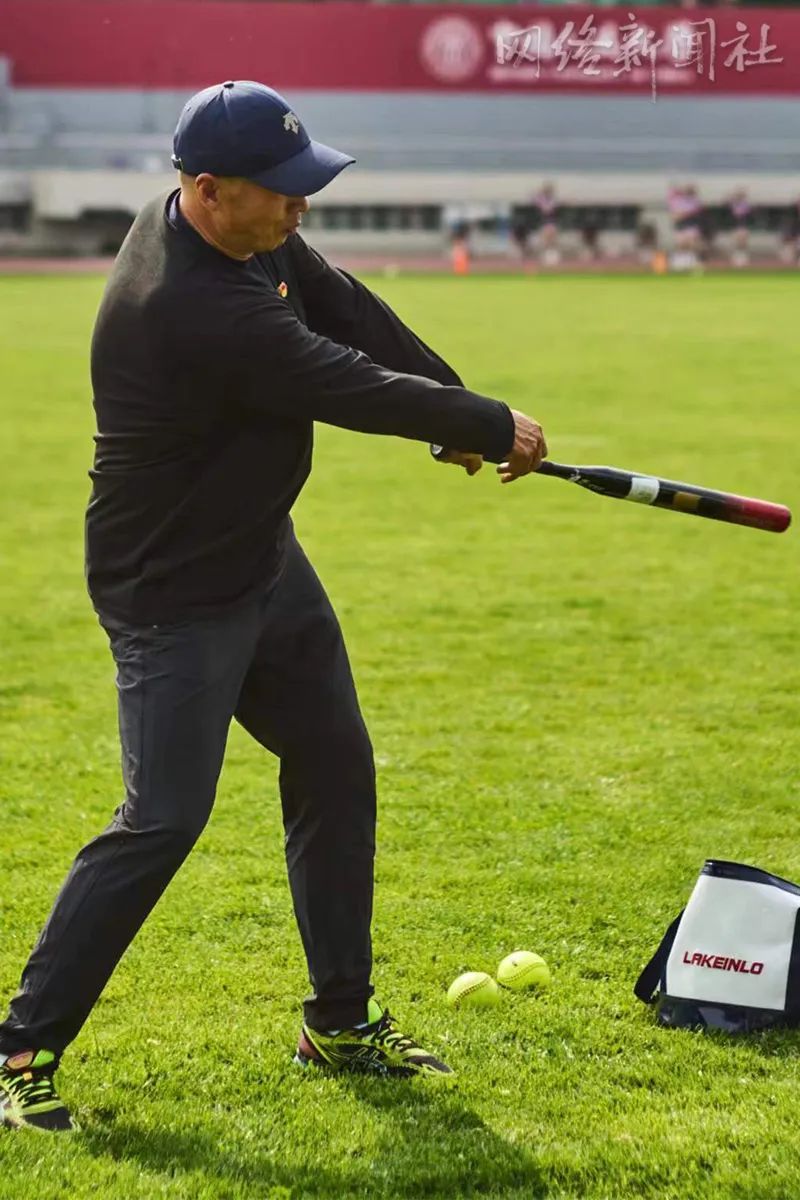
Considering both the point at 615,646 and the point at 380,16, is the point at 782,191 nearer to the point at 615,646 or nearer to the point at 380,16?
the point at 380,16

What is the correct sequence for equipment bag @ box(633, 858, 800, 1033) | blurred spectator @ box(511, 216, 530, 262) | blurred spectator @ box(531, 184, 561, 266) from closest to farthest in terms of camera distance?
equipment bag @ box(633, 858, 800, 1033), blurred spectator @ box(531, 184, 561, 266), blurred spectator @ box(511, 216, 530, 262)

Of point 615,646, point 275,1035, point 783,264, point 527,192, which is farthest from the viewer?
point 527,192

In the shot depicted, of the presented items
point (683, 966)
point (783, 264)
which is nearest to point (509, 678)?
point (683, 966)

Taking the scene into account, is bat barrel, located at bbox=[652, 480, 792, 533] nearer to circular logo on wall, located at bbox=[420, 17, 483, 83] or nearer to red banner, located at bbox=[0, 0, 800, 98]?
red banner, located at bbox=[0, 0, 800, 98]

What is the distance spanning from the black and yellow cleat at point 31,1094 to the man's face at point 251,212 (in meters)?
1.92

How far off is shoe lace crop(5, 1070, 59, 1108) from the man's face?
195 centimetres

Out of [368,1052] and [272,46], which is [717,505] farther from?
[272,46]

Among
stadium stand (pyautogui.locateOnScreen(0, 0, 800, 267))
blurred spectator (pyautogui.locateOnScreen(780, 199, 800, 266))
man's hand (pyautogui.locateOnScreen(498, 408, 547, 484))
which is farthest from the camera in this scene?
stadium stand (pyautogui.locateOnScreen(0, 0, 800, 267))

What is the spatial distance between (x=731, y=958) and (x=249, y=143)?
241 centimetres

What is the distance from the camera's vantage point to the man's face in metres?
3.86

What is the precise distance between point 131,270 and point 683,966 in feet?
7.49

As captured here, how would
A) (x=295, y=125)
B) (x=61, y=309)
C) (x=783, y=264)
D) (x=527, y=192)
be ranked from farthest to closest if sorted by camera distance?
1. (x=527, y=192)
2. (x=783, y=264)
3. (x=61, y=309)
4. (x=295, y=125)

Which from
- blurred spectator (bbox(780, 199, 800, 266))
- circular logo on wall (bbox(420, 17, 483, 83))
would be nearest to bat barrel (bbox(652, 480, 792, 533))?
circular logo on wall (bbox(420, 17, 483, 83))

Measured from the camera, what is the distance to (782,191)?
186 ft
